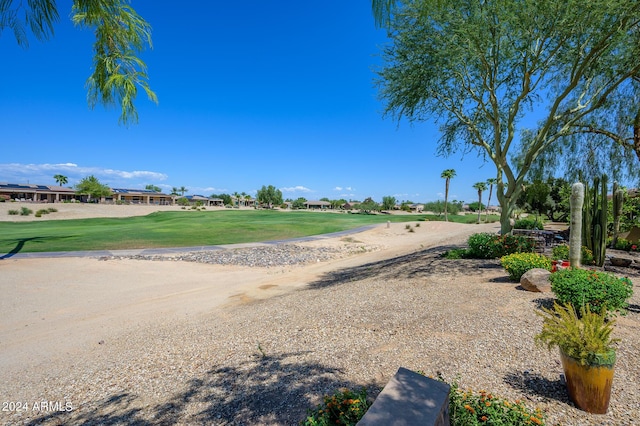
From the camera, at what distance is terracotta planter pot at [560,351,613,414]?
2957 millimetres

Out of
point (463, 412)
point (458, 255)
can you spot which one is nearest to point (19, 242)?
point (458, 255)

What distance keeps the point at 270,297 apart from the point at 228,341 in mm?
3769

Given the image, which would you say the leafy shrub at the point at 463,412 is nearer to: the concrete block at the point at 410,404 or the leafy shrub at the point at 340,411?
the leafy shrub at the point at 340,411

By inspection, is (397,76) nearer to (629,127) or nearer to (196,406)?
(629,127)

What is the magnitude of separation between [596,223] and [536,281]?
5565 mm

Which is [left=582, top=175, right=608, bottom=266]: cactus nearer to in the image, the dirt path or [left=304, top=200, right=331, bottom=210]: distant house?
the dirt path

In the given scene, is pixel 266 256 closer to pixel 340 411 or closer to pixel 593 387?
pixel 340 411

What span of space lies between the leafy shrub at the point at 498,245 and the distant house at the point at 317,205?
132 meters

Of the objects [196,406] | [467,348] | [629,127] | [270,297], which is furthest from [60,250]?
[629,127]

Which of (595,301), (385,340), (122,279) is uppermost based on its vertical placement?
(595,301)

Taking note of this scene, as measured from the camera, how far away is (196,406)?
3662 millimetres

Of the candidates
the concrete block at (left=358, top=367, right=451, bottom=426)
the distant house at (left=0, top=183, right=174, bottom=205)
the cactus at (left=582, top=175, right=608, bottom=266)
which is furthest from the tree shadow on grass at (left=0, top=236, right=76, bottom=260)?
the distant house at (left=0, top=183, right=174, bottom=205)

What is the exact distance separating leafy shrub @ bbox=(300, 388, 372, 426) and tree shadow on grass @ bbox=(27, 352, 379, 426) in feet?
1.26

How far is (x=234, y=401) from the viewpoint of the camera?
3.64 m
